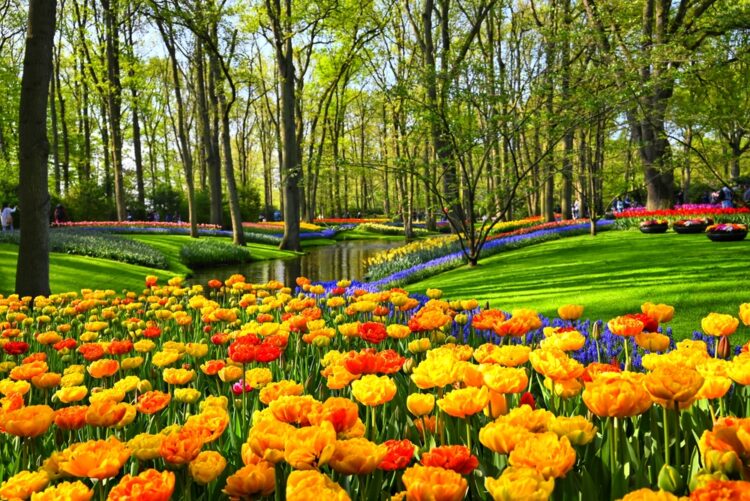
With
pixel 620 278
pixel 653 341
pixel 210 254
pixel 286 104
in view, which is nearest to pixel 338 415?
pixel 653 341

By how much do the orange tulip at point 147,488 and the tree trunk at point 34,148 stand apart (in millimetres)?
7872

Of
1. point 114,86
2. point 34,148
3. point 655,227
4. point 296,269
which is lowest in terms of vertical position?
point 296,269

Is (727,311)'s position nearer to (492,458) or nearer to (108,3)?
(492,458)

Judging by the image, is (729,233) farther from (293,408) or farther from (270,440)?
(270,440)

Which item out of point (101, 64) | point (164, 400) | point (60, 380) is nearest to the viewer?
point (164, 400)

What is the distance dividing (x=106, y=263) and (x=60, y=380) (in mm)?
11174

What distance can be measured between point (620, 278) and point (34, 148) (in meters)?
8.44

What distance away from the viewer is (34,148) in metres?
7.70

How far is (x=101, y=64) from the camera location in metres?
25.1

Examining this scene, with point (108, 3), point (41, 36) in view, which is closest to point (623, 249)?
point (41, 36)

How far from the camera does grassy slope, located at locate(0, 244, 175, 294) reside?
32.9 feet

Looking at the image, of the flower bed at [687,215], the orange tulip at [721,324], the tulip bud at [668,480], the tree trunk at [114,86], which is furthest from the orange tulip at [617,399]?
the tree trunk at [114,86]

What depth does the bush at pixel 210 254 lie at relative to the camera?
15.8m

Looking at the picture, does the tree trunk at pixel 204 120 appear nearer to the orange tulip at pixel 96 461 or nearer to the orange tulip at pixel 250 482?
the orange tulip at pixel 96 461
